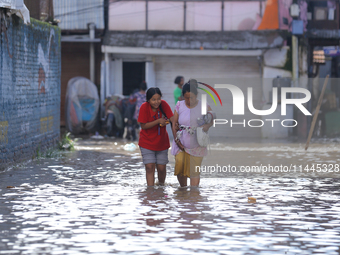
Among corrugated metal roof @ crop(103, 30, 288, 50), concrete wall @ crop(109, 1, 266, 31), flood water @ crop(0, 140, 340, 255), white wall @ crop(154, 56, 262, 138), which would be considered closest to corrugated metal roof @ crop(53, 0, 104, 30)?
concrete wall @ crop(109, 1, 266, 31)

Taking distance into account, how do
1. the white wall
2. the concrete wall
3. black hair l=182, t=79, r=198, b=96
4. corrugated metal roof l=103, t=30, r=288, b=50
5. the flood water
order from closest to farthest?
Result: the flood water
black hair l=182, t=79, r=198, b=96
corrugated metal roof l=103, t=30, r=288, b=50
the concrete wall
the white wall

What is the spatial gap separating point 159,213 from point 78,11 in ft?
52.0

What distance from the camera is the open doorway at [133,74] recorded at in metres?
23.2

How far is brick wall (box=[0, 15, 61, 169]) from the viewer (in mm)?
11961

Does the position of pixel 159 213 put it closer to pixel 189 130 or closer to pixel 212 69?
pixel 189 130

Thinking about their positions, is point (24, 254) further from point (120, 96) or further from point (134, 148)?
point (120, 96)

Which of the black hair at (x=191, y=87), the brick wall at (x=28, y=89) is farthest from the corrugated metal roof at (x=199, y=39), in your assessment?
the black hair at (x=191, y=87)

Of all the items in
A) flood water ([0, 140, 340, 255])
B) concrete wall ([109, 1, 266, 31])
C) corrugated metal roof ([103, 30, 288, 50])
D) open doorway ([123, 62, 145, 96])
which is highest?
concrete wall ([109, 1, 266, 31])

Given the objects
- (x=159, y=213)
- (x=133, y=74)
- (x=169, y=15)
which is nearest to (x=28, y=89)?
(x=159, y=213)

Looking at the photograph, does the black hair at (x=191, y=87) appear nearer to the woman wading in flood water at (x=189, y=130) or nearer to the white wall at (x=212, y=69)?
the woman wading in flood water at (x=189, y=130)

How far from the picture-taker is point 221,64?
75.3 ft

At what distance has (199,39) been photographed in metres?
22.0

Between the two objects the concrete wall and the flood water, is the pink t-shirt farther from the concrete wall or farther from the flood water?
the concrete wall

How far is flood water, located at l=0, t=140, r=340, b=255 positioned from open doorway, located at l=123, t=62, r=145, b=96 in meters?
10.8
